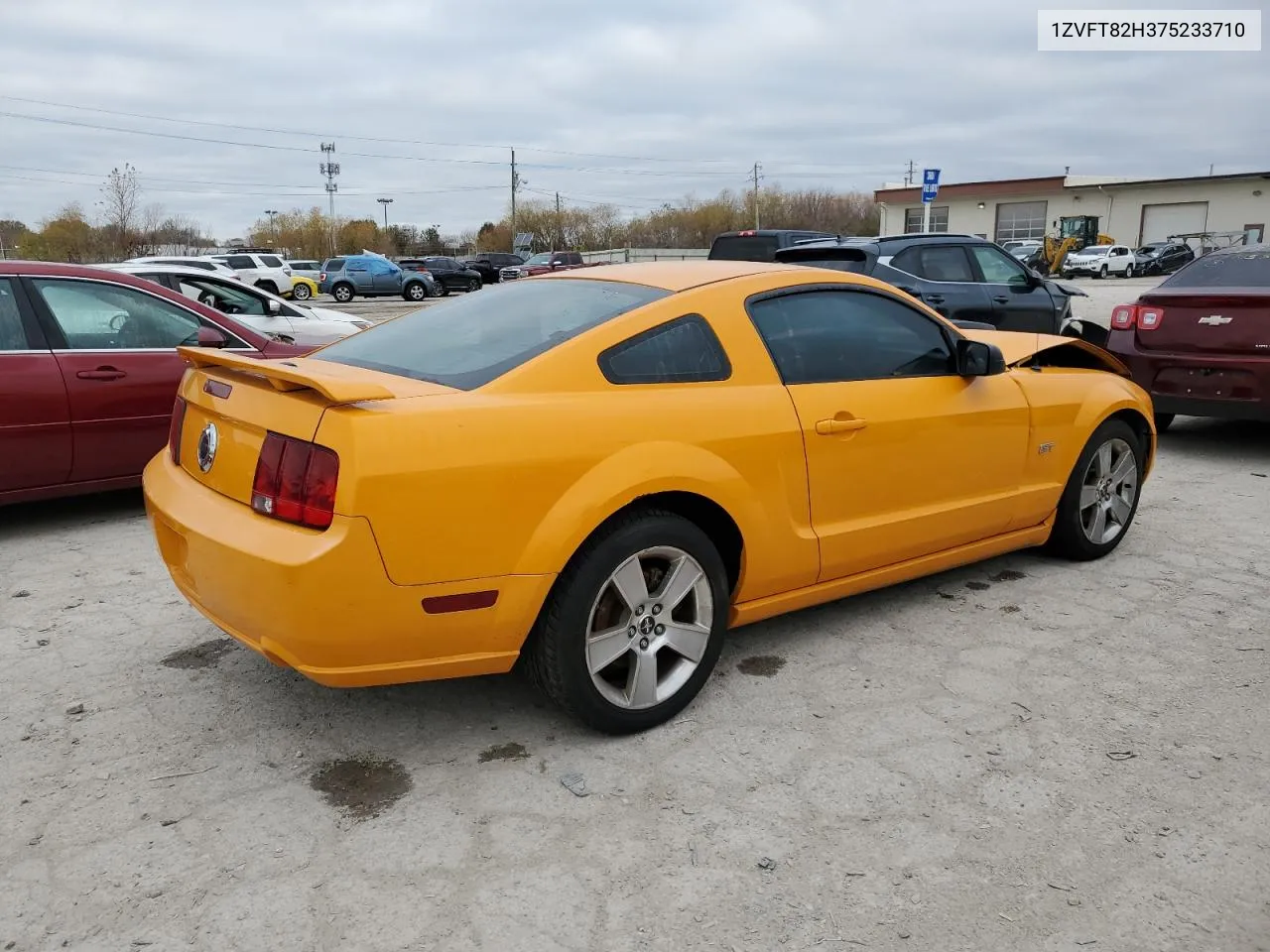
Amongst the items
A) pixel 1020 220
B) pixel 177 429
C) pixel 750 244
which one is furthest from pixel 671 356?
pixel 1020 220

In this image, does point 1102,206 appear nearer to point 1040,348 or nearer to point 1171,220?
point 1171,220

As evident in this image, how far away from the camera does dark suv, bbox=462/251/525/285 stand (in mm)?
45550

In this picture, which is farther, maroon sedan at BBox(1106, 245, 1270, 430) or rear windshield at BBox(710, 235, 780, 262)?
rear windshield at BBox(710, 235, 780, 262)

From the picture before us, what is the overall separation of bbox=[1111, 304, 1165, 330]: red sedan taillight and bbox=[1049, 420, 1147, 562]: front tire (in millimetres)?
2855

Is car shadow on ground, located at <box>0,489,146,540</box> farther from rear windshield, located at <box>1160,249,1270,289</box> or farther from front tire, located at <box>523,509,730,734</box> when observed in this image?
rear windshield, located at <box>1160,249,1270,289</box>

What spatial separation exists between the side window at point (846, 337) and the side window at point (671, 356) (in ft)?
0.82

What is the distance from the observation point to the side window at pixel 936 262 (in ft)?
30.5

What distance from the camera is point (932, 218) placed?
211 ft

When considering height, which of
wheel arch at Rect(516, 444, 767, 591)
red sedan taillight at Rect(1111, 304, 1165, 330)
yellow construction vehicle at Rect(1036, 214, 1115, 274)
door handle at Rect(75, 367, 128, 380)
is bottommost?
wheel arch at Rect(516, 444, 767, 591)

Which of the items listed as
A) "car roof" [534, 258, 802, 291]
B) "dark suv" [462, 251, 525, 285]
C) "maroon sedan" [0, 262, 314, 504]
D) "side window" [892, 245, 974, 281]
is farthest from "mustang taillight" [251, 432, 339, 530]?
"dark suv" [462, 251, 525, 285]

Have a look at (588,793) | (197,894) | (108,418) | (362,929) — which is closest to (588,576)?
(588,793)

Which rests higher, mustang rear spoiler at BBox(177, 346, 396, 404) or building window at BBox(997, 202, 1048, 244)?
building window at BBox(997, 202, 1048, 244)

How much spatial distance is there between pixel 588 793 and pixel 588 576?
2.01 feet

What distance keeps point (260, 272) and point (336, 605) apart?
30514 mm
